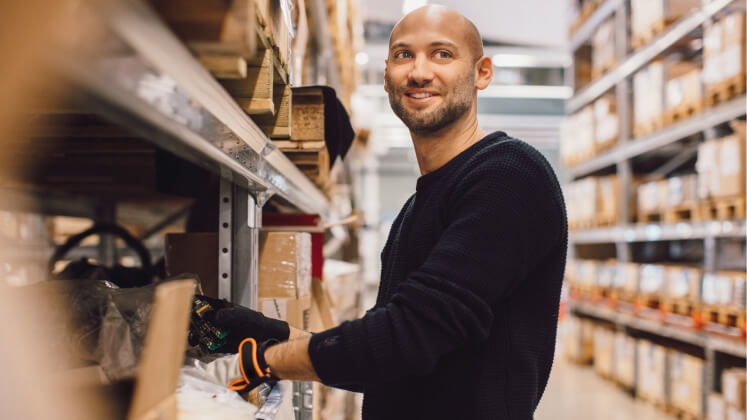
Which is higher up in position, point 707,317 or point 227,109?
point 227,109

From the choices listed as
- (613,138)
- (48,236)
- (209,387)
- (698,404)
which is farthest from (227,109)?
(613,138)

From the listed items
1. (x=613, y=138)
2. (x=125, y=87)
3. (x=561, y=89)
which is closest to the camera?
(x=125, y=87)

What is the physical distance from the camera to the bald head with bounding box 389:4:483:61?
182 centimetres

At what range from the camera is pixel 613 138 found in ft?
24.0

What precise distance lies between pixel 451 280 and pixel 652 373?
17.4 ft

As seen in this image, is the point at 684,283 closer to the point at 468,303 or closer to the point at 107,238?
the point at 468,303

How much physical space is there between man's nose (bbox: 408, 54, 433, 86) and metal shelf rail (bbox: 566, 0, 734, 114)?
Answer: 13.4 feet

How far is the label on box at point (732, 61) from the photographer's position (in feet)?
14.7

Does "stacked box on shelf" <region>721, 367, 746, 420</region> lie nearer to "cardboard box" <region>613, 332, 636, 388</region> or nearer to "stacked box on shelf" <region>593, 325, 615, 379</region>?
"cardboard box" <region>613, 332, 636, 388</region>

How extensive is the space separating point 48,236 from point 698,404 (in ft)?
17.9

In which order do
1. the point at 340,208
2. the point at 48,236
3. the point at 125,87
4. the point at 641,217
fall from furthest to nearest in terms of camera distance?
the point at 641,217
the point at 340,208
the point at 48,236
the point at 125,87

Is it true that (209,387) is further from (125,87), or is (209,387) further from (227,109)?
(125,87)

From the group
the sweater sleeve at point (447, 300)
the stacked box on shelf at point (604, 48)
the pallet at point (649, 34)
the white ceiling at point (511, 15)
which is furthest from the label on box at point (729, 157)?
the white ceiling at point (511, 15)

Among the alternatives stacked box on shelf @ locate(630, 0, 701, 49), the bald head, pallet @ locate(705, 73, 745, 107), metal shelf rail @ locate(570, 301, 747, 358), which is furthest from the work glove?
stacked box on shelf @ locate(630, 0, 701, 49)
